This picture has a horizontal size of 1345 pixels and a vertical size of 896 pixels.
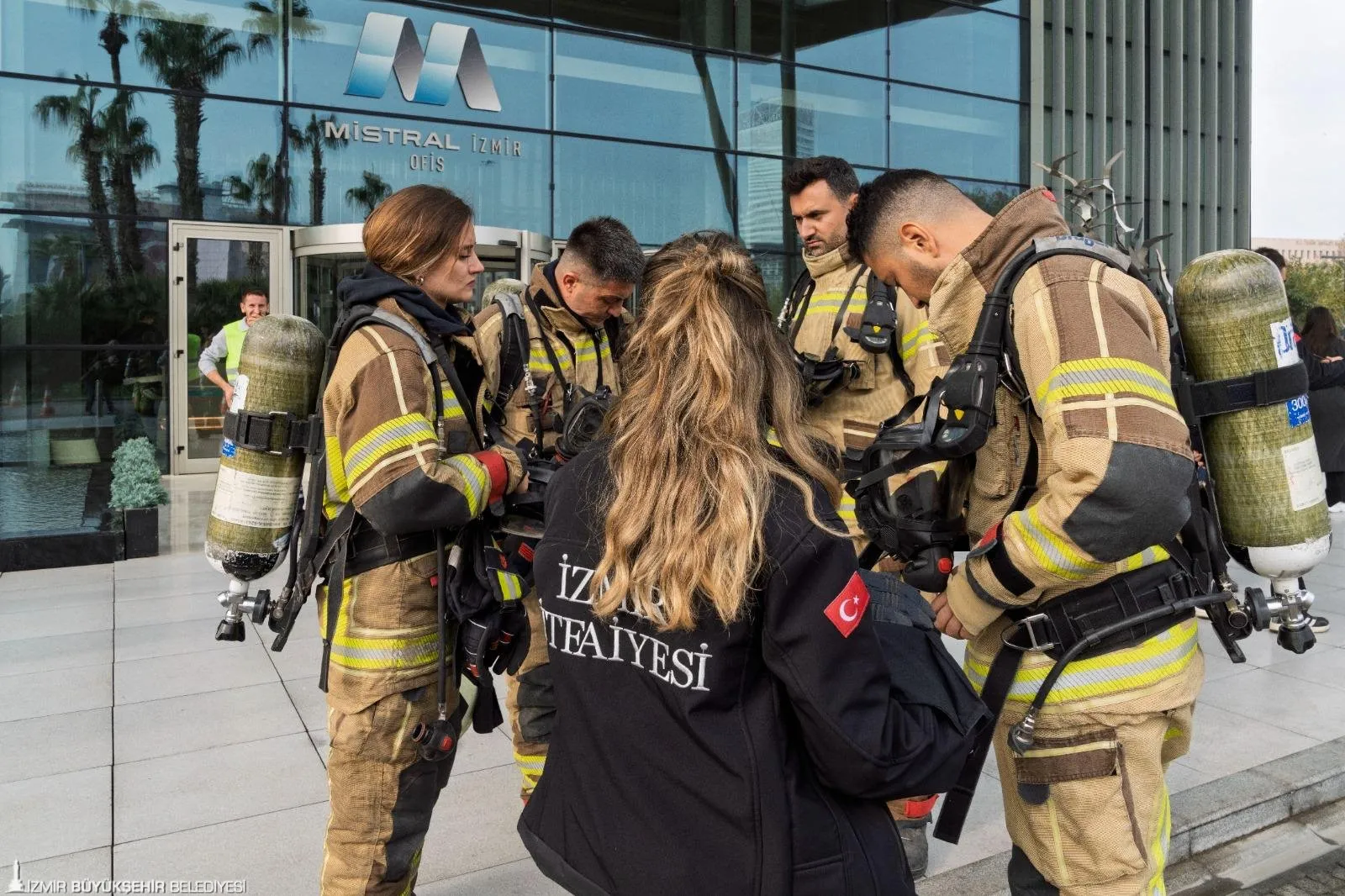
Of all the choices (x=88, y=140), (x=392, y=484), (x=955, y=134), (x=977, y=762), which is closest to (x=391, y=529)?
(x=392, y=484)

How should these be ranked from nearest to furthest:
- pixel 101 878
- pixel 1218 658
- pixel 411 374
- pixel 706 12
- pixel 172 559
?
pixel 411 374
pixel 101 878
pixel 1218 658
pixel 172 559
pixel 706 12

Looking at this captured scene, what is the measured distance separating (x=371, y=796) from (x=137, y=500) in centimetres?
676

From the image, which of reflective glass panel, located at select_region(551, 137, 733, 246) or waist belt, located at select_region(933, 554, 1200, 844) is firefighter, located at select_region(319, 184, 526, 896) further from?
reflective glass panel, located at select_region(551, 137, 733, 246)

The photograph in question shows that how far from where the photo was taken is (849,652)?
1.51 meters

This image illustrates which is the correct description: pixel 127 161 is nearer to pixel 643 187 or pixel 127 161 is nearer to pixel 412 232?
pixel 643 187

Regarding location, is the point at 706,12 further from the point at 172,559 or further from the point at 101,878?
the point at 101,878

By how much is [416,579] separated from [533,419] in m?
0.96

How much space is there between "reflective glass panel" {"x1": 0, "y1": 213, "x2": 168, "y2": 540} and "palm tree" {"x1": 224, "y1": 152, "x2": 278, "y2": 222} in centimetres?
98

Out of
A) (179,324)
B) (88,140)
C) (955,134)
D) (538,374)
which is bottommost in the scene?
(538,374)

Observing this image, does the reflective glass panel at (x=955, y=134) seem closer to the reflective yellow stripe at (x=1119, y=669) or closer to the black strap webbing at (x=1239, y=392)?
the black strap webbing at (x=1239, y=392)

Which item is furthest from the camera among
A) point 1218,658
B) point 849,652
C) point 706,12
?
point 706,12

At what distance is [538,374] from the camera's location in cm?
369

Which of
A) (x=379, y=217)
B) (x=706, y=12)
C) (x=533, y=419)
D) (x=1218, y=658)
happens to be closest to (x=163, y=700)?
(x=533, y=419)

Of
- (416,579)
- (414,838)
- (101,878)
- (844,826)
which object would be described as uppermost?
(416,579)
